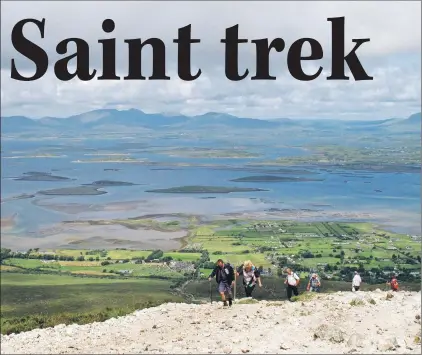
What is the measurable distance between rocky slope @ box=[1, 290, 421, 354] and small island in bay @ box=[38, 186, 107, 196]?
64.9 meters

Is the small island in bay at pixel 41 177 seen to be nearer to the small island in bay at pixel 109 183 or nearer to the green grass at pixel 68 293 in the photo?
the small island in bay at pixel 109 183

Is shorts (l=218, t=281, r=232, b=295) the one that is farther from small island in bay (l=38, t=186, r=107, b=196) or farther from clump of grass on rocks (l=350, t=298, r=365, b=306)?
small island in bay (l=38, t=186, r=107, b=196)

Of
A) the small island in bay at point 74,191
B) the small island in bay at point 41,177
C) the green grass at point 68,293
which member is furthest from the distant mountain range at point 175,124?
the green grass at point 68,293

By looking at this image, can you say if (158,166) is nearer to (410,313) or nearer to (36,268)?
(36,268)

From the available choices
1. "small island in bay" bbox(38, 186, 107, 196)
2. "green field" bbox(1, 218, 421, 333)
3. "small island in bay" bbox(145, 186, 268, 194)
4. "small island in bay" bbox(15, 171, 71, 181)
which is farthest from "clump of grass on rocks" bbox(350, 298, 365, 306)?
"small island in bay" bbox(15, 171, 71, 181)

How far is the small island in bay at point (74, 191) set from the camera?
262ft

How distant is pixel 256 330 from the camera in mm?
13203

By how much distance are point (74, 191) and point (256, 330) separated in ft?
232

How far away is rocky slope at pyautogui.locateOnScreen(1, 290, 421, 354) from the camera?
1219 cm

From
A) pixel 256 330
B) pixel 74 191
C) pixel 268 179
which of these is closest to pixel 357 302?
pixel 256 330

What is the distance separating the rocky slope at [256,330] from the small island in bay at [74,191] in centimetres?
6495

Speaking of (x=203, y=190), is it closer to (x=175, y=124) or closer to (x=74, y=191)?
(x=74, y=191)

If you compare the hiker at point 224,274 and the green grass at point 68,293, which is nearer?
the hiker at point 224,274

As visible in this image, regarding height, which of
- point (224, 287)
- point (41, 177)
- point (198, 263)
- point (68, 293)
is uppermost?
point (224, 287)
